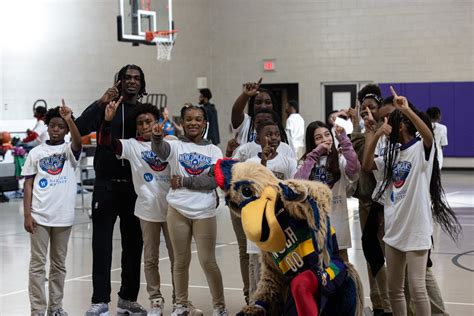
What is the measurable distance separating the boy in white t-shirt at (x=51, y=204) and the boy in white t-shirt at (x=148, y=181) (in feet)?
1.12

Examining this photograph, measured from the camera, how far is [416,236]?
4730mm

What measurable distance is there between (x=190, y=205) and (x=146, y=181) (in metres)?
0.46

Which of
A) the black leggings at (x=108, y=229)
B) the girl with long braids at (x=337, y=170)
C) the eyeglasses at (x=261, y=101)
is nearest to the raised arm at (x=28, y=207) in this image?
the black leggings at (x=108, y=229)

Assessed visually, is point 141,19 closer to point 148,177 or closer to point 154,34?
point 154,34

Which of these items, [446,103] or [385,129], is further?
[446,103]

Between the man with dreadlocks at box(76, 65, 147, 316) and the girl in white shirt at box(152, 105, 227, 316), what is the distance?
0.46 metres

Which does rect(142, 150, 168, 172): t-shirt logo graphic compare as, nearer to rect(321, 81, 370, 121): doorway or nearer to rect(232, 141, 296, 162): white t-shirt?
rect(232, 141, 296, 162): white t-shirt

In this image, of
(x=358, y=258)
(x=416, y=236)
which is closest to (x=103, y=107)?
(x=416, y=236)

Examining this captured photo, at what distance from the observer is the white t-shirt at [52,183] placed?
223 inches

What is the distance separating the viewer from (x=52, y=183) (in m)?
5.77

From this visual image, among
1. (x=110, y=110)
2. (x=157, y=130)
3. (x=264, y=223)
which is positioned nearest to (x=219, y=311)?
(x=157, y=130)

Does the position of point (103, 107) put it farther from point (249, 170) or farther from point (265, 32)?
point (265, 32)

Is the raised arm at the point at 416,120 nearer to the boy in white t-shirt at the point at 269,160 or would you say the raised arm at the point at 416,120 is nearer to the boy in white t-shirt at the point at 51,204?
the boy in white t-shirt at the point at 269,160

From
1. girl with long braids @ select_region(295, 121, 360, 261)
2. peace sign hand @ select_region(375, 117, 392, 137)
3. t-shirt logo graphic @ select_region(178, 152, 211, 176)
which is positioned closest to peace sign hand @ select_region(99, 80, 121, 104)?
t-shirt logo graphic @ select_region(178, 152, 211, 176)
